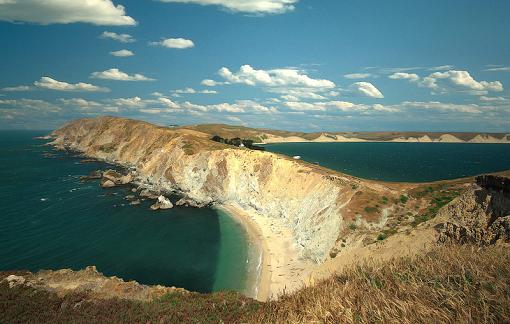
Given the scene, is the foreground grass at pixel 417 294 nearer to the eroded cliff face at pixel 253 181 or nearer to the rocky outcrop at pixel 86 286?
the rocky outcrop at pixel 86 286

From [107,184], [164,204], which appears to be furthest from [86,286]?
[107,184]

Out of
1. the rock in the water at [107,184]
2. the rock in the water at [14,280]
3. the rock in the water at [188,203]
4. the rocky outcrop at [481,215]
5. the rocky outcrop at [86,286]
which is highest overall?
the rocky outcrop at [481,215]

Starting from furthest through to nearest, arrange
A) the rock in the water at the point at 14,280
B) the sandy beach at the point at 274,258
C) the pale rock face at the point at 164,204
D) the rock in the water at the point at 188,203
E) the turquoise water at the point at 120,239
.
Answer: the rock in the water at the point at 188,203
the pale rock face at the point at 164,204
the turquoise water at the point at 120,239
the sandy beach at the point at 274,258
the rock in the water at the point at 14,280

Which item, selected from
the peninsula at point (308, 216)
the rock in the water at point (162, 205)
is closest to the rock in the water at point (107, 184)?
the peninsula at point (308, 216)

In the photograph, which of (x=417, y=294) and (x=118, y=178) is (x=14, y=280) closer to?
(x=417, y=294)

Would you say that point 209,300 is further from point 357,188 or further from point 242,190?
point 242,190

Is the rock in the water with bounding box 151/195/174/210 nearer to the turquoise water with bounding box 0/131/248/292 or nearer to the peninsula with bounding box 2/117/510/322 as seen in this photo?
the turquoise water with bounding box 0/131/248/292

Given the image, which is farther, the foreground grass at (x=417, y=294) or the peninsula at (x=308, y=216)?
the peninsula at (x=308, y=216)
